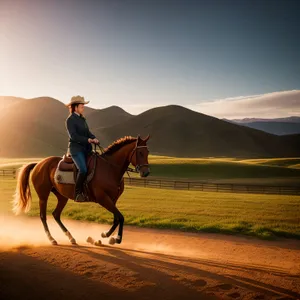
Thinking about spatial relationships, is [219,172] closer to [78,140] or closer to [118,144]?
[118,144]

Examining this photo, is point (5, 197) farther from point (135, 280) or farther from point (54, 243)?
point (135, 280)

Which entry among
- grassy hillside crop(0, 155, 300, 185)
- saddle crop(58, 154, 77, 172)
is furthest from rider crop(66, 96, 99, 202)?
grassy hillside crop(0, 155, 300, 185)

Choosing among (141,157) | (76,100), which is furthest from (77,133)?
(141,157)

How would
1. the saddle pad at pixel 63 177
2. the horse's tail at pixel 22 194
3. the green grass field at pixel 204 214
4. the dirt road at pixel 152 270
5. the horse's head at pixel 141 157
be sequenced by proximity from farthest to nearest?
1. the green grass field at pixel 204 214
2. the horse's tail at pixel 22 194
3. the saddle pad at pixel 63 177
4. the horse's head at pixel 141 157
5. the dirt road at pixel 152 270

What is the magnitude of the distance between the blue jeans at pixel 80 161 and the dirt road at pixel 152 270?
2448 mm

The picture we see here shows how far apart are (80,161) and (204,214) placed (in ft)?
29.0

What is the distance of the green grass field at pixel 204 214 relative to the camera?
41.4 ft

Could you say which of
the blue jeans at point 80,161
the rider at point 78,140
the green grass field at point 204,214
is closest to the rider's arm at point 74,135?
the rider at point 78,140

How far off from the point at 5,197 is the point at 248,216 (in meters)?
18.1

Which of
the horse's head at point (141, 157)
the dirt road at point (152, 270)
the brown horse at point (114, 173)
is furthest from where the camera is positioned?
the brown horse at point (114, 173)

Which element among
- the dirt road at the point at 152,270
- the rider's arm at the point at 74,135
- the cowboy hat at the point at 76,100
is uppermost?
the cowboy hat at the point at 76,100

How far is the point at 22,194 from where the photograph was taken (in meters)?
11.1

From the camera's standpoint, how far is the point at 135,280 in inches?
249

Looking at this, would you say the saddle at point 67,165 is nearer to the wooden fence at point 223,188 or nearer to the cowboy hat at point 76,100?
the cowboy hat at point 76,100
